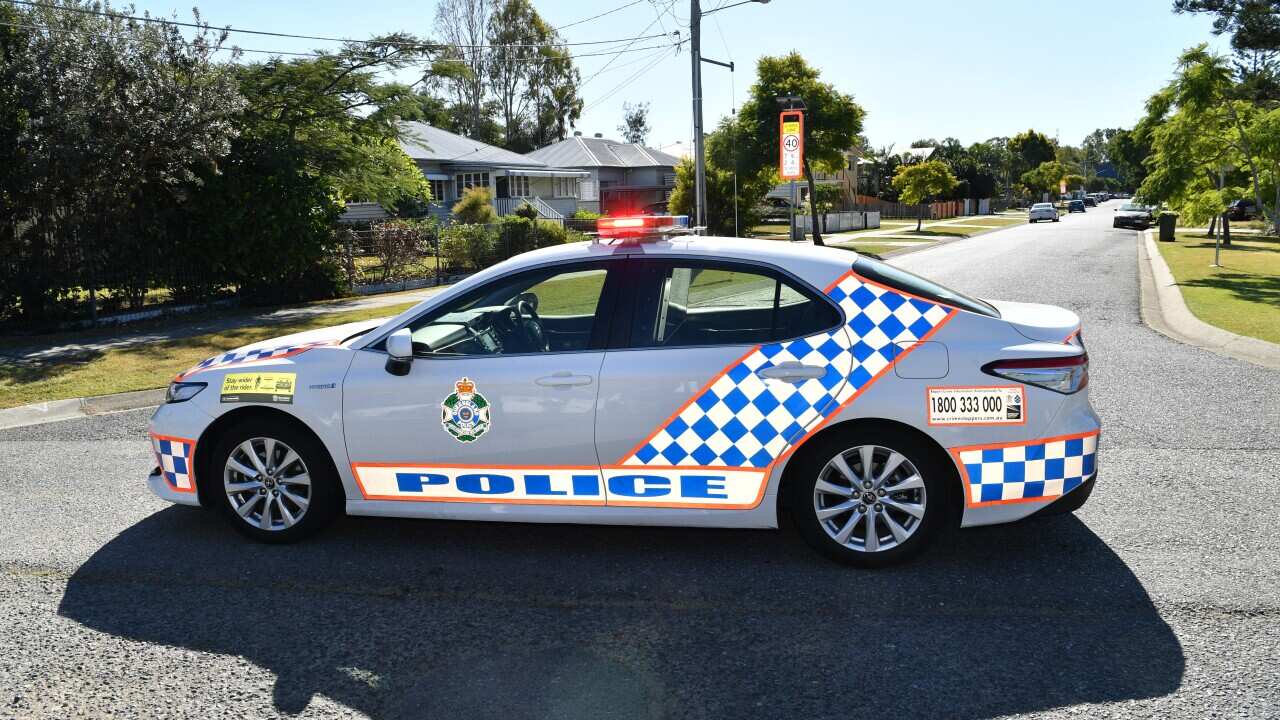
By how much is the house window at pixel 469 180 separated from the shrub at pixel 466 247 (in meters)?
24.6

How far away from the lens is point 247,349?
541 centimetres

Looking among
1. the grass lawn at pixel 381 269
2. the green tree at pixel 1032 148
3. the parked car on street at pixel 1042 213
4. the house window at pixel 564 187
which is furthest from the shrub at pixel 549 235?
the green tree at pixel 1032 148

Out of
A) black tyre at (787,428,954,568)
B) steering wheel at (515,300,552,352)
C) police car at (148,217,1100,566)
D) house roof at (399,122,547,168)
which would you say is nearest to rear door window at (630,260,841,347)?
police car at (148,217,1100,566)

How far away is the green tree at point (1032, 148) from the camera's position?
432ft

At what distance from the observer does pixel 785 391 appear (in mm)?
4555

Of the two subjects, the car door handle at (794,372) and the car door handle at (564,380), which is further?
the car door handle at (564,380)

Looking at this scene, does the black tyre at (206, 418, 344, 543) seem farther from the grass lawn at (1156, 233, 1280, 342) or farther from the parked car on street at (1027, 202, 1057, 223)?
the parked car on street at (1027, 202, 1057, 223)

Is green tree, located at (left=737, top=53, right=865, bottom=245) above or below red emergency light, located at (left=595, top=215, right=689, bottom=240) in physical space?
above

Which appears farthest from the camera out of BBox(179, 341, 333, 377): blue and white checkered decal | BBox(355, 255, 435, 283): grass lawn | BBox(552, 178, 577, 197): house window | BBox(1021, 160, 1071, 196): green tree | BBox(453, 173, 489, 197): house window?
BBox(1021, 160, 1071, 196): green tree

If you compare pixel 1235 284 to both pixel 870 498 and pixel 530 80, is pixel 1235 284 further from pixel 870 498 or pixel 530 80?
pixel 530 80

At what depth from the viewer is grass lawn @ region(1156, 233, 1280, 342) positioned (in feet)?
42.9

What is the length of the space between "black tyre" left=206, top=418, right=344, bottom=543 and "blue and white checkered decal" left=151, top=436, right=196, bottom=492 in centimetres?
12

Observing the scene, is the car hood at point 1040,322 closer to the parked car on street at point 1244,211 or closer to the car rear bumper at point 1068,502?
the car rear bumper at point 1068,502

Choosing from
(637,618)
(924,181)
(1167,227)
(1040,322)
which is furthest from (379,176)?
(924,181)
